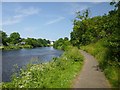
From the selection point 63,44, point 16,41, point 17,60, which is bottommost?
point 17,60

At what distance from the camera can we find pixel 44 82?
45.4ft

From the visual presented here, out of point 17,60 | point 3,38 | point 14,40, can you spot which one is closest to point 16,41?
point 14,40

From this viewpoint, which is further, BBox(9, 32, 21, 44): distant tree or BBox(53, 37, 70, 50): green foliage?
BBox(9, 32, 21, 44): distant tree

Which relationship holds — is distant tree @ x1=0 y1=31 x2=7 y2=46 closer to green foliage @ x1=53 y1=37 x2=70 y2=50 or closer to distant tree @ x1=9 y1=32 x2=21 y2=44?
distant tree @ x1=9 y1=32 x2=21 y2=44

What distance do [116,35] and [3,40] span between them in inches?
4975

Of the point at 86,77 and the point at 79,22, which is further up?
the point at 79,22

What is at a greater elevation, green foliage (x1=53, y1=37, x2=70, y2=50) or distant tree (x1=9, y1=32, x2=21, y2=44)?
distant tree (x1=9, y1=32, x2=21, y2=44)

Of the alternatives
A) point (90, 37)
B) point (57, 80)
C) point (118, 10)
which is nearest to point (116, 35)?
point (118, 10)

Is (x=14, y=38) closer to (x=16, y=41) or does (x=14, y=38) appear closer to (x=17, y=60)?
(x=16, y=41)

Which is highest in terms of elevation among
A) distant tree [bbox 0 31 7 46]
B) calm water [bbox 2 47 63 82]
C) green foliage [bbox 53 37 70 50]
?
distant tree [bbox 0 31 7 46]

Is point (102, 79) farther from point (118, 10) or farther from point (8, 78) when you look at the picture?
point (8, 78)

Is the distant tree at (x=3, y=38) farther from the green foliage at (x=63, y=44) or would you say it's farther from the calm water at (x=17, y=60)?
the calm water at (x=17, y=60)

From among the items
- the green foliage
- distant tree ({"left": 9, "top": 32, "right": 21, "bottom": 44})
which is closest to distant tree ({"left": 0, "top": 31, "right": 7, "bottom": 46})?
distant tree ({"left": 9, "top": 32, "right": 21, "bottom": 44})

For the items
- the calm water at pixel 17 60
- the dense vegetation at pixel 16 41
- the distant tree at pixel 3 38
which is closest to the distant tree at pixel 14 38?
the dense vegetation at pixel 16 41
